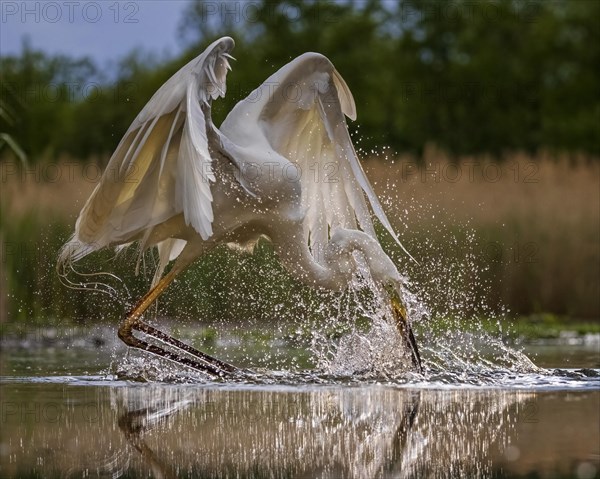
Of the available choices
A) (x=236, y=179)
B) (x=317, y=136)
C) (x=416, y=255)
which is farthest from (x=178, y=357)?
(x=416, y=255)

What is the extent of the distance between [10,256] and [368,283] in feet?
→ 16.9

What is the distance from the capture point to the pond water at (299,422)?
5.46 m

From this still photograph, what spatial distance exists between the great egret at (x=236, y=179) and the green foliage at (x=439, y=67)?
2361 centimetres

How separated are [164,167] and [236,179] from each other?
0.47m

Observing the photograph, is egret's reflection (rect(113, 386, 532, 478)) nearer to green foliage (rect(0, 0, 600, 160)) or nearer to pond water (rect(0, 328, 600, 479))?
pond water (rect(0, 328, 600, 479))

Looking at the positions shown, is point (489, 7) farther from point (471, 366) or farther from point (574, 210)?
point (471, 366)

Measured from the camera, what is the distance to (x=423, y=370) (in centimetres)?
905

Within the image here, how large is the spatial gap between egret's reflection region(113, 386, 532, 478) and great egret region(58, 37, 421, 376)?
1.09 meters

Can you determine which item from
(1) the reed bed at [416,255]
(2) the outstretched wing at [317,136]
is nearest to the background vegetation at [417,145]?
(1) the reed bed at [416,255]

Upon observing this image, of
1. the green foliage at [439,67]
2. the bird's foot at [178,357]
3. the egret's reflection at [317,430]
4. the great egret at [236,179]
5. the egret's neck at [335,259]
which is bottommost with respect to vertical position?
the egret's reflection at [317,430]

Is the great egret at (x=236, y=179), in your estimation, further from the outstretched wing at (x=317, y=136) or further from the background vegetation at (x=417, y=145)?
the background vegetation at (x=417, y=145)

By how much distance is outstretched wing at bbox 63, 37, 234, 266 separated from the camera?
25.4 feet

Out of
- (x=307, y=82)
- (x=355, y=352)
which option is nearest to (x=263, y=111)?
(x=307, y=82)

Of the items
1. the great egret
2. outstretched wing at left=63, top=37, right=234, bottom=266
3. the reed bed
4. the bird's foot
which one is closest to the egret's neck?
the great egret
